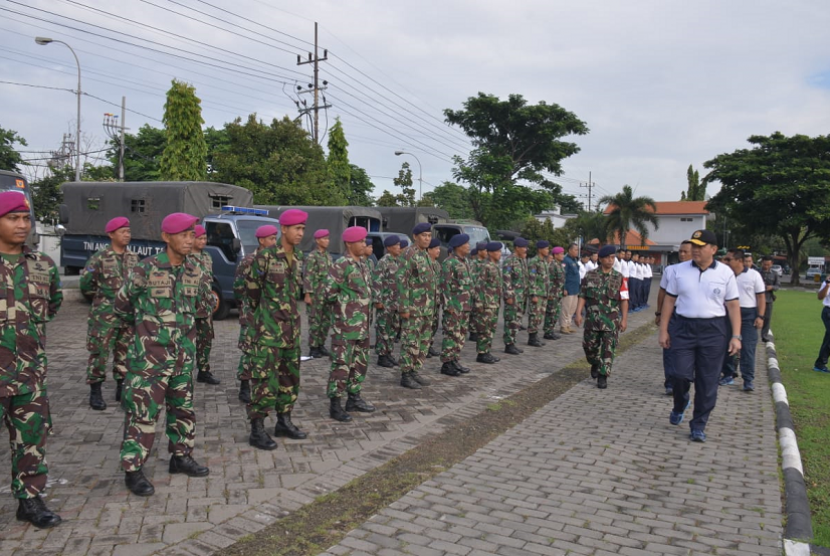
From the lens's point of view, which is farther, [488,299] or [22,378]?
[488,299]

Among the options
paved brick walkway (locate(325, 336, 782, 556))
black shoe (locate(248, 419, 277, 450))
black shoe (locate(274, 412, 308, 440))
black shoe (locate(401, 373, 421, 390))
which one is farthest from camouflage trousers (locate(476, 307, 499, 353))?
black shoe (locate(248, 419, 277, 450))

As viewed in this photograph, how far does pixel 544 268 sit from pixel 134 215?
1052cm

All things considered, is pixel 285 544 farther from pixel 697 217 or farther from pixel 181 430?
pixel 697 217

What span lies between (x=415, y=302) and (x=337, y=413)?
1974 mm

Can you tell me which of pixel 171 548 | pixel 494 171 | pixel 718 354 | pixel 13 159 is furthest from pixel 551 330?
pixel 13 159

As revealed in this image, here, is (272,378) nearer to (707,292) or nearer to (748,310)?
(707,292)

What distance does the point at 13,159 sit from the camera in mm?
28047

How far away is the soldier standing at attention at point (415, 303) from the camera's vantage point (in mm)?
7645

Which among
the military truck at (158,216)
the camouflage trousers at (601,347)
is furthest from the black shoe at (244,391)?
the military truck at (158,216)

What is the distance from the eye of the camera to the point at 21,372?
369 cm

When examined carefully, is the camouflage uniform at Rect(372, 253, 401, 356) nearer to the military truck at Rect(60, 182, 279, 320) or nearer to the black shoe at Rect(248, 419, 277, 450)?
the military truck at Rect(60, 182, 279, 320)

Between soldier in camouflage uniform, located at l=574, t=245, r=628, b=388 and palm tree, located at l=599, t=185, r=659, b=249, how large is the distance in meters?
40.1

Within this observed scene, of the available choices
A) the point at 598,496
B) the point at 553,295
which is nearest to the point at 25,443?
the point at 598,496

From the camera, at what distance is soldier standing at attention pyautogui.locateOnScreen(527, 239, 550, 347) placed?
39.4 feet
